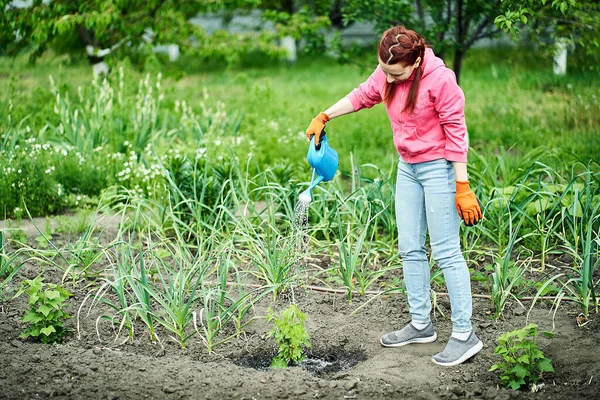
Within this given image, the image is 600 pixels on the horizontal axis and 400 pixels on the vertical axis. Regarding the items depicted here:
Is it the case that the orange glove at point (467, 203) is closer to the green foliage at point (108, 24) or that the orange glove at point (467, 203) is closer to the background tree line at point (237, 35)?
the background tree line at point (237, 35)

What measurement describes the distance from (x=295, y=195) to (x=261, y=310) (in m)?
1.11

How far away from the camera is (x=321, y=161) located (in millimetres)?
3953

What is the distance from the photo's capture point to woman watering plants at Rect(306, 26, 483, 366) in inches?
132

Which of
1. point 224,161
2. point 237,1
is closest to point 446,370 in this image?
point 224,161

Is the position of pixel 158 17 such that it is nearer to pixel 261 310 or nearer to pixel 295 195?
pixel 295 195

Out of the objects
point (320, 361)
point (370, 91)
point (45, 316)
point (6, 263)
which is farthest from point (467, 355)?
point (6, 263)

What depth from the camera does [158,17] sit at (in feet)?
26.9

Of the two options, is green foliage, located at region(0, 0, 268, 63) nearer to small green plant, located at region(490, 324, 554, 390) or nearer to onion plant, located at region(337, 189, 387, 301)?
onion plant, located at region(337, 189, 387, 301)

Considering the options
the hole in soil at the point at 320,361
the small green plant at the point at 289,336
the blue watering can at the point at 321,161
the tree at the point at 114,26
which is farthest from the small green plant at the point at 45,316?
the tree at the point at 114,26

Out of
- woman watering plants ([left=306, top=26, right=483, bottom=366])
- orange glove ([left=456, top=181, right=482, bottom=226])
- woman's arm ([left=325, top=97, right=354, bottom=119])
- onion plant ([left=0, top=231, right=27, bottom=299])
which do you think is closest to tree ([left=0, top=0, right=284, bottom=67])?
onion plant ([left=0, top=231, right=27, bottom=299])

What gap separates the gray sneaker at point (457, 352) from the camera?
140 inches

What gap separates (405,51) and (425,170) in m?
0.56

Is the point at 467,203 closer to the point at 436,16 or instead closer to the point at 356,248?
the point at 356,248

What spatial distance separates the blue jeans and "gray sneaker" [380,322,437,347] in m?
0.06
